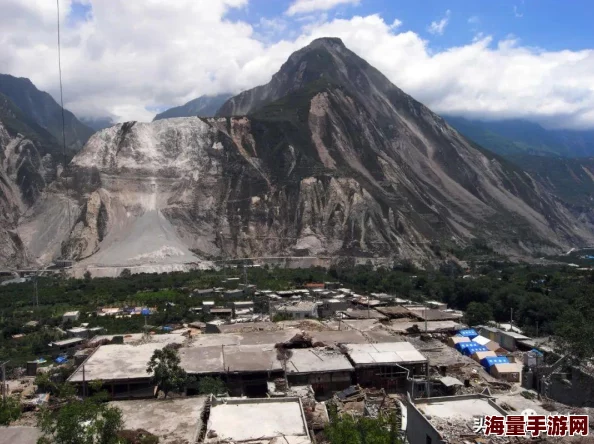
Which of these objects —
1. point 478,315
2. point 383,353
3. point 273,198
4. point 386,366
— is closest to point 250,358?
point 386,366

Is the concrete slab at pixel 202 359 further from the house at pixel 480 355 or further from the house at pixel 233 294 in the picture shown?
the house at pixel 233 294

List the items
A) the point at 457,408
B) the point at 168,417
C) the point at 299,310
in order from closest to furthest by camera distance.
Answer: the point at 457,408 → the point at 168,417 → the point at 299,310

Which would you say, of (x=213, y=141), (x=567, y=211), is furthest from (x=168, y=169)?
(x=567, y=211)

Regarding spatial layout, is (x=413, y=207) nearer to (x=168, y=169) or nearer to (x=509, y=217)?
(x=509, y=217)

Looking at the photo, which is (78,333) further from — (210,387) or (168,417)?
(168,417)

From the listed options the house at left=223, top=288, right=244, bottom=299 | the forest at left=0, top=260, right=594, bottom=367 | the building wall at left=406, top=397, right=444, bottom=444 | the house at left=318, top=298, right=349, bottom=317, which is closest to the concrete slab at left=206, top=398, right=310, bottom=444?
the building wall at left=406, top=397, right=444, bottom=444

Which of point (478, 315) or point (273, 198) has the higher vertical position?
point (273, 198)

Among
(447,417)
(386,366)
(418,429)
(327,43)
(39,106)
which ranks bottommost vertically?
(386,366)
